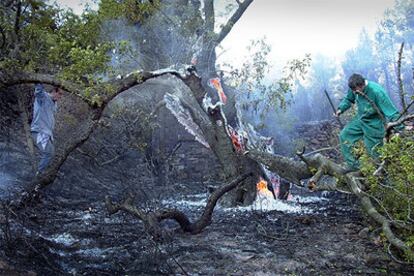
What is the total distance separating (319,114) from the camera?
84.2 ft

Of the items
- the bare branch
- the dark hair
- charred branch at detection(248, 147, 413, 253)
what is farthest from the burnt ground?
the bare branch

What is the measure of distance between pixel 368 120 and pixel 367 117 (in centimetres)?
4

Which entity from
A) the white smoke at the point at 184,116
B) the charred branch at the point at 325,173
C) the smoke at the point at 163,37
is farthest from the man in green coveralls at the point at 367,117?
the smoke at the point at 163,37

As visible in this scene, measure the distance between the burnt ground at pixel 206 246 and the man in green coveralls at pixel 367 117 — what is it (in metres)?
0.96

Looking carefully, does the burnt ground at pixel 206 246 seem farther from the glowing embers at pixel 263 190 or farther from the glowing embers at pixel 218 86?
the glowing embers at pixel 218 86

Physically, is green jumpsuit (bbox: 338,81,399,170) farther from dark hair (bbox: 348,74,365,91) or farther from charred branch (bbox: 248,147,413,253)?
charred branch (bbox: 248,147,413,253)

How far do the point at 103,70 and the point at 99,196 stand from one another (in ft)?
10.2

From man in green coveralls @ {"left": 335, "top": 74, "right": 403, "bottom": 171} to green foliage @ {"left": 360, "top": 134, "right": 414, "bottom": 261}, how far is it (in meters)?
0.72

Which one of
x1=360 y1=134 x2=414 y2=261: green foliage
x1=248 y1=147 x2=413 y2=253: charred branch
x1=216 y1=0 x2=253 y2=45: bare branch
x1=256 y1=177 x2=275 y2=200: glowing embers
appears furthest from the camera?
x1=216 y1=0 x2=253 y2=45: bare branch

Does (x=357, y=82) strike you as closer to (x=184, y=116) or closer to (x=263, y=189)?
(x=263, y=189)

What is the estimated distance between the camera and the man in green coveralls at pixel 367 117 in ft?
17.9

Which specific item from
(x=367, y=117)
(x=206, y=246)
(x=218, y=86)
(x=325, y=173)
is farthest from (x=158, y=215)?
(x=218, y=86)

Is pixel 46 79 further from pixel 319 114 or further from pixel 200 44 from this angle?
pixel 319 114

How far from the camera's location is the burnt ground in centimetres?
409
